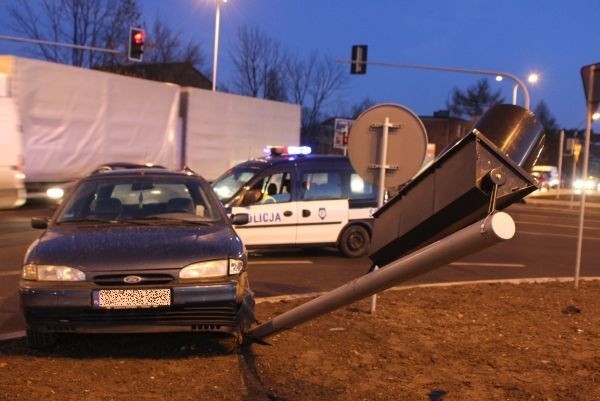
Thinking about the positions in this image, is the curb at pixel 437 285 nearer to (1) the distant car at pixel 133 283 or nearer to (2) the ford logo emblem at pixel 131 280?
(1) the distant car at pixel 133 283

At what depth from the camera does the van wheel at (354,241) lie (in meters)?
12.4

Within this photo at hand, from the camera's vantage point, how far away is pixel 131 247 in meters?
5.70

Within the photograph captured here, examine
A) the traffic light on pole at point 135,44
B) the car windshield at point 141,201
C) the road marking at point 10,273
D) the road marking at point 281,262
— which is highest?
the traffic light on pole at point 135,44

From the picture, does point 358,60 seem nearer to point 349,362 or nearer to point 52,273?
point 349,362

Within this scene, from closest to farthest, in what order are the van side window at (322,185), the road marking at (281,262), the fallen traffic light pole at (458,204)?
the fallen traffic light pole at (458,204) < the road marking at (281,262) < the van side window at (322,185)

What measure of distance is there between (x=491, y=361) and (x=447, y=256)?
2.39 metres

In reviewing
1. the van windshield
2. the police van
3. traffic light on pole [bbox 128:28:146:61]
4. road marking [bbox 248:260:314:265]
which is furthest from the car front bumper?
traffic light on pole [bbox 128:28:146:61]

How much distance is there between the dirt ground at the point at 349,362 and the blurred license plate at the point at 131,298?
48cm

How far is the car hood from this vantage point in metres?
5.55

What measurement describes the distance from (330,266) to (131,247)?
19.9ft

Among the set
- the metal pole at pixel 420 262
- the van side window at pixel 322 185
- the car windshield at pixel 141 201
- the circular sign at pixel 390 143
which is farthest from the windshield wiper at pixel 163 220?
the van side window at pixel 322 185

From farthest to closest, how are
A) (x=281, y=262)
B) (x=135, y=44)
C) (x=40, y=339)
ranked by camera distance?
(x=135, y=44) < (x=281, y=262) < (x=40, y=339)

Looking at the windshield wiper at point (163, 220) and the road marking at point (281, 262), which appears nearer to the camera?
the windshield wiper at point (163, 220)

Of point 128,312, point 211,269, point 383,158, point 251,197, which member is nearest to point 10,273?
point 251,197
